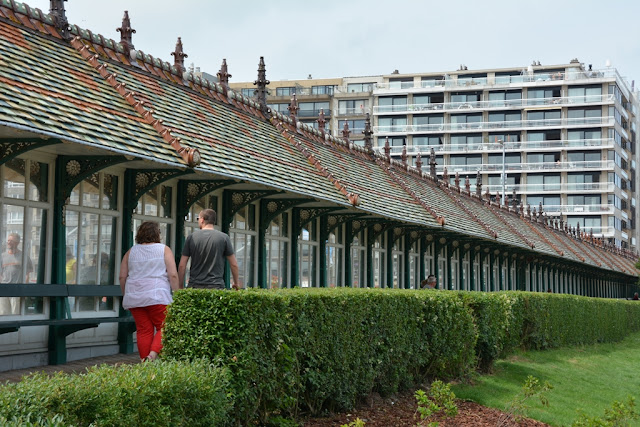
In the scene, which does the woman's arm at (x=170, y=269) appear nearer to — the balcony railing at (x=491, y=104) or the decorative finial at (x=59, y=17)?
the decorative finial at (x=59, y=17)

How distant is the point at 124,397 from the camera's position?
20.6 ft

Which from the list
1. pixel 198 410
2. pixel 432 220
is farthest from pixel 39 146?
pixel 432 220

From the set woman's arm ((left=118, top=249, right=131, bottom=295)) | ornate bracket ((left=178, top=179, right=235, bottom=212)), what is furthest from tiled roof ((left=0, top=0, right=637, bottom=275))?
woman's arm ((left=118, top=249, right=131, bottom=295))

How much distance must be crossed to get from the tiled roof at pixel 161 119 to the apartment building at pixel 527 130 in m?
71.1

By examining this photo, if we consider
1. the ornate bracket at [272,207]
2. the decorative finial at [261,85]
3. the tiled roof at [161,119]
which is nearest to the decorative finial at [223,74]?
the tiled roof at [161,119]

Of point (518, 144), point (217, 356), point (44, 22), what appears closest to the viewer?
point (217, 356)

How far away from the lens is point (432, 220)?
25.1 meters

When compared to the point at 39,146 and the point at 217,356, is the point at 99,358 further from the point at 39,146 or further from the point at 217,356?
the point at 217,356

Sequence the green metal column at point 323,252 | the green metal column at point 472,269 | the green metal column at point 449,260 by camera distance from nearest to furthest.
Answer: the green metal column at point 323,252 → the green metal column at point 449,260 → the green metal column at point 472,269

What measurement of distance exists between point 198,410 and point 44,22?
29.5ft

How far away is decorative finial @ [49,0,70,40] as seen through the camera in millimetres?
14438

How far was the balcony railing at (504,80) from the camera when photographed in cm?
9700

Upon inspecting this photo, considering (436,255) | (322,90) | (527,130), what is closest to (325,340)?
(436,255)

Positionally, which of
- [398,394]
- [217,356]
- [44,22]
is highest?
[44,22]
